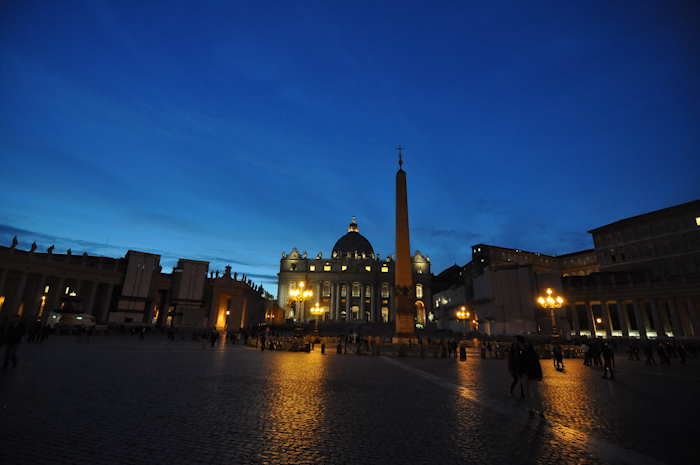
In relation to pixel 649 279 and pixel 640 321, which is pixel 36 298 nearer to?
pixel 640 321

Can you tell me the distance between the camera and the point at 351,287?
9581cm

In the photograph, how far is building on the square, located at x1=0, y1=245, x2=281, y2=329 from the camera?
41.8 m

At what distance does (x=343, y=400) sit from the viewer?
8453mm

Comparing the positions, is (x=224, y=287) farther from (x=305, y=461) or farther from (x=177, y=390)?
(x=305, y=461)

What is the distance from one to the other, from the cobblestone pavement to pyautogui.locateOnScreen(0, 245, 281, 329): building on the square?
38.3 m

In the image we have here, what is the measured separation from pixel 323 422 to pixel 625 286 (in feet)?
176

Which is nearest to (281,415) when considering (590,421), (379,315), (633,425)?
(590,421)

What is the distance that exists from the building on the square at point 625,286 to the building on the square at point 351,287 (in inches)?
1476

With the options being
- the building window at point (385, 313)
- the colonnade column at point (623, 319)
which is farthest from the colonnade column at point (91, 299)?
the colonnade column at point (623, 319)

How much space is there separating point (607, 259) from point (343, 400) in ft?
211

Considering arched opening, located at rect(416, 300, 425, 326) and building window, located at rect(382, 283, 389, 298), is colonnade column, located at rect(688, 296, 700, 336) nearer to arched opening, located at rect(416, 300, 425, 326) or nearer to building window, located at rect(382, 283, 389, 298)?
arched opening, located at rect(416, 300, 425, 326)

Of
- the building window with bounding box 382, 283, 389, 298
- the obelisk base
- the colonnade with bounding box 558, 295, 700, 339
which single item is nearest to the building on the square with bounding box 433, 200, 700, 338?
the colonnade with bounding box 558, 295, 700, 339

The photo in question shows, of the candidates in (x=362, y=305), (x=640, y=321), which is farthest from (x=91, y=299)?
(x=640, y=321)

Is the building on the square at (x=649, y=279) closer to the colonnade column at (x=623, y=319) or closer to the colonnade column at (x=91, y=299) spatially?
the colonnade column at (x=623, y=319)
